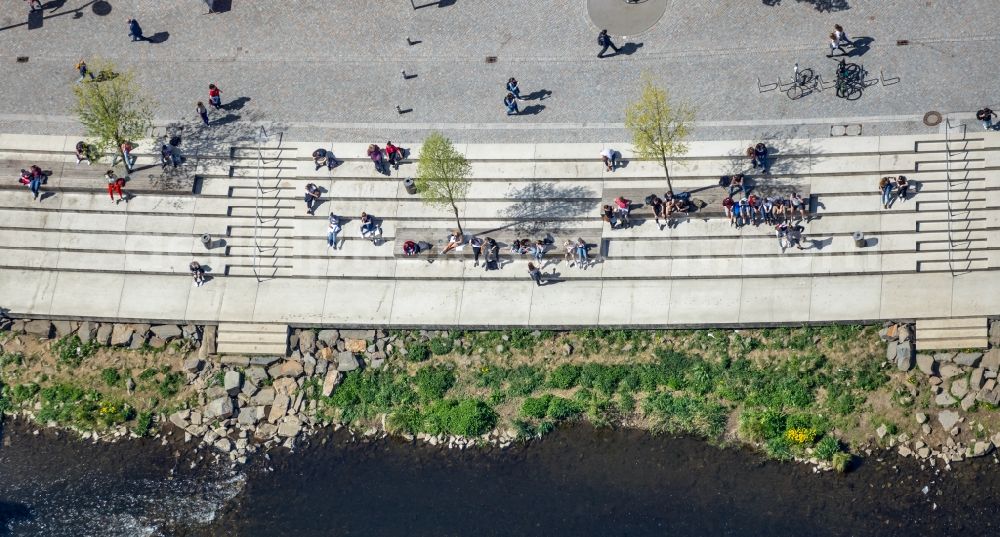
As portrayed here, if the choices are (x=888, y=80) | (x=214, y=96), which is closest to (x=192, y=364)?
(x=214, y=96)

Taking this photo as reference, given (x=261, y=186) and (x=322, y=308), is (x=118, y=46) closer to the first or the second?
(x=261, y=186)

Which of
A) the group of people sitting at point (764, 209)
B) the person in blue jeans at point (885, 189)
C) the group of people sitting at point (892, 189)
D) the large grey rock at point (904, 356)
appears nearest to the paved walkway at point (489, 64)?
the group of people sitting at point (892, 189)

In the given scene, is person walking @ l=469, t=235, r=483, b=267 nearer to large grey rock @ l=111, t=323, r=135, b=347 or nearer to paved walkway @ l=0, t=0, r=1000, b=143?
paved walkway @ l=0, t=0, r=1000, b=143

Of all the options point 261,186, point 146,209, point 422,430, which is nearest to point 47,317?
point 146,209

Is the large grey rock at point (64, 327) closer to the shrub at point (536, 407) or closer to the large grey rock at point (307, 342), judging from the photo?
the large grey rock at point (307, 342)

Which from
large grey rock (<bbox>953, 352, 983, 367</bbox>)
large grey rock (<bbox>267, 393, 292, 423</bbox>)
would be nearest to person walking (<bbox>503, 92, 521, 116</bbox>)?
large grey rock (<bbox>267, 393, 292, 423</bbox>)

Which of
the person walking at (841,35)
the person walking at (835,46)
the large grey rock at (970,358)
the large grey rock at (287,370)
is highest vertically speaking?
the person walking at (841,35)

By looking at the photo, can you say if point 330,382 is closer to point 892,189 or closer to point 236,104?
point 236,104
